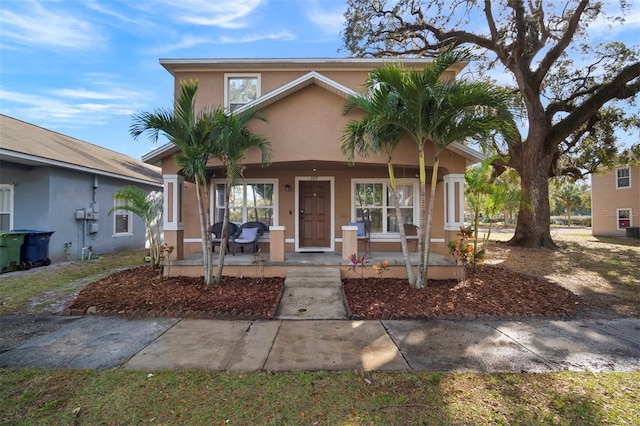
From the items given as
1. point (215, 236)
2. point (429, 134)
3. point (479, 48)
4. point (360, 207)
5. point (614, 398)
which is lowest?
point (614, 398)

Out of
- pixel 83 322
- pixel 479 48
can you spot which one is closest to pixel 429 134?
pixel 83 322

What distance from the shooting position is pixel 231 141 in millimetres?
6363

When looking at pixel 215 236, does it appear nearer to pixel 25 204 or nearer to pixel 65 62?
pixel 25 204

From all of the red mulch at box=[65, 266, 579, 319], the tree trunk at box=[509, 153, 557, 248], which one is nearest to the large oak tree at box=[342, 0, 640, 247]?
the tree trunk at box=[509, 153, 557, 248]

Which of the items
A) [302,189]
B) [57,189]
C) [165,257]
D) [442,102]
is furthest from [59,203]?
[442,102]

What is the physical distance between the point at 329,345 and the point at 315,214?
6.16m

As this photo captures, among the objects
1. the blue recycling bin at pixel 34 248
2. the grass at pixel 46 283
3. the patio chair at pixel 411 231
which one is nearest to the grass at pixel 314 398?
the grass at pixel 46 283

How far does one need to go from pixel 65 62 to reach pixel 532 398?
1607 centimetres

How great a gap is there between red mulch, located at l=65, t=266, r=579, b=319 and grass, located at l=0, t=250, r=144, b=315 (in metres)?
0.69

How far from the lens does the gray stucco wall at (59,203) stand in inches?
398

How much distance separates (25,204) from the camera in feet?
33.2

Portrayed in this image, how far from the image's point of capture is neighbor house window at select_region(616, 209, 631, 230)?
1980 cm

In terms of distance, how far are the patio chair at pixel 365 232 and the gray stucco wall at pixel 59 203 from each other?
997 cm

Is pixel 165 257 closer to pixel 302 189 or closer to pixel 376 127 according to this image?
pixel 302 189
